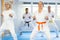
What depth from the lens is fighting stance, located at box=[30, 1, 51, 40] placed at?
2.49m

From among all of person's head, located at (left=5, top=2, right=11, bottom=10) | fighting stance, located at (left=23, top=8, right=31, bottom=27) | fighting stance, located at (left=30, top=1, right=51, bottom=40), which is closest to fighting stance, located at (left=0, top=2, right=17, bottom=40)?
person's head, located at (left=5, top=2, right=11, bottom=10)

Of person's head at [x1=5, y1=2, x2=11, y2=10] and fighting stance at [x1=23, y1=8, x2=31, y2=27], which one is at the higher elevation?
person's head at [x1=5, y1=2, x2=11, y2=10]

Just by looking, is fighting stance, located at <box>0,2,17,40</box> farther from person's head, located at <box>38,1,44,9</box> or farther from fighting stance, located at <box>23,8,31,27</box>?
person's head, located at <box>38,1,44,9</box>

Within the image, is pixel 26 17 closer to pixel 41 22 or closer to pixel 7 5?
pixel 41 22

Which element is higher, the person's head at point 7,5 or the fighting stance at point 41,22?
the person's head at point 7,5

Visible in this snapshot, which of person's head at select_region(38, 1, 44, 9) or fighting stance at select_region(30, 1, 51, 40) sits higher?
person's head at select_region(38, 1, 44, 9)

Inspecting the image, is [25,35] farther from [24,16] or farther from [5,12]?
[5,12]

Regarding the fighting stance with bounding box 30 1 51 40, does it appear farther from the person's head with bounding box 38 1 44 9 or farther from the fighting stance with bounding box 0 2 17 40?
the fighting stance with bounding box 0 2 17 40

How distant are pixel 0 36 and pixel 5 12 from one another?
494 mm

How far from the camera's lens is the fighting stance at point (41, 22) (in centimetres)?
249

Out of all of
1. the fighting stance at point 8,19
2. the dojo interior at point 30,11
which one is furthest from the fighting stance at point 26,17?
the fighting stance at point 8,19

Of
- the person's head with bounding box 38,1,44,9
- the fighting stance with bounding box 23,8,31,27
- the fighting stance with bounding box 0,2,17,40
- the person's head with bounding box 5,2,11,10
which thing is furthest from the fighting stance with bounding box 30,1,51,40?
the person's head with bounding box 5,2,11,10

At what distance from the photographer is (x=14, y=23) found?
8.34ft

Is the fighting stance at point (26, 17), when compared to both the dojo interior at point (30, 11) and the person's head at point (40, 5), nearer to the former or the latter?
the dojo interior at point (30, 11)
